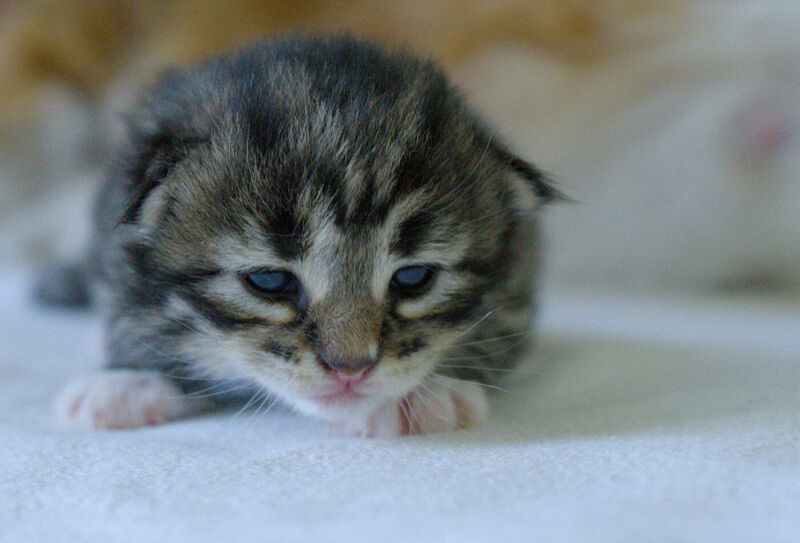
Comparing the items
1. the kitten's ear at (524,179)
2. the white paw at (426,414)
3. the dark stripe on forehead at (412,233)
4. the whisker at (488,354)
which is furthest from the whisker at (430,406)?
the kitten's ear at (524,179)

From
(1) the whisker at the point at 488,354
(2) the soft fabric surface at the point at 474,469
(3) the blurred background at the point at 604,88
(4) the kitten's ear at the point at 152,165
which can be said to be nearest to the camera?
(2) the soft fabric surface at the point at 474,469

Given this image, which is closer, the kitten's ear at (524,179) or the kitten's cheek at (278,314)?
the kitten's cheek at (278,314)

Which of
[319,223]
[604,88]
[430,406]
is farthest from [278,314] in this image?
[604,88]

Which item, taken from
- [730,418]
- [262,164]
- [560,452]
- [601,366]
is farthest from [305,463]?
[601,366]

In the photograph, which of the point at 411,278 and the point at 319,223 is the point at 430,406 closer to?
Result: the point at 411,278

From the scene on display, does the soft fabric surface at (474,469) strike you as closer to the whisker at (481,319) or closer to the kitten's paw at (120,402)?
the kitten's paw at (120,402)

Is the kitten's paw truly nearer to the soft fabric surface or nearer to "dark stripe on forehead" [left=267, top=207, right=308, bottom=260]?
the soft fabric surface

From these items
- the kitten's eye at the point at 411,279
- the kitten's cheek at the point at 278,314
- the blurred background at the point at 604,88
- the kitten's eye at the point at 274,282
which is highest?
the blurred background at the point at 604,88

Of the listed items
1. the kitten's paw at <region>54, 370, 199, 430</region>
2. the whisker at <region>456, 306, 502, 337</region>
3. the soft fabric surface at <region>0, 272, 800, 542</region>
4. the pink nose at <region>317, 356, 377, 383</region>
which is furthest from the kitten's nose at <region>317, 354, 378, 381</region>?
the kitten's paw at <region>54, 370, 199, 430</region>
